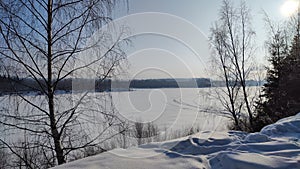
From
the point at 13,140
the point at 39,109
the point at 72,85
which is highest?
the point at 72,85

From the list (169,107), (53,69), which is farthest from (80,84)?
(169,107)

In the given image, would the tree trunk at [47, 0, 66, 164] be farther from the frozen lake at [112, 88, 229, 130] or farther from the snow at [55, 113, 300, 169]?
the snow at [55, 113, 300, 169]

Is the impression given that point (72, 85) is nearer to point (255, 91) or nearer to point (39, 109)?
point (39, 109)

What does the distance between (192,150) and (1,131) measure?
3019mm

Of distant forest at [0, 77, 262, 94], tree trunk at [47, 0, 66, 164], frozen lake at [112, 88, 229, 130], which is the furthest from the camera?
frozen lake at [112, 88, 229, 130]

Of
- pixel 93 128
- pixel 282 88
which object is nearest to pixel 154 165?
pixel 93 128

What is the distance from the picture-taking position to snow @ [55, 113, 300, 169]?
1.87m

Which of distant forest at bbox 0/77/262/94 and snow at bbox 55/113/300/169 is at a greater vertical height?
distant forest at bbox 0/77/262/94

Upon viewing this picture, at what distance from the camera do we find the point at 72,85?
3.84m

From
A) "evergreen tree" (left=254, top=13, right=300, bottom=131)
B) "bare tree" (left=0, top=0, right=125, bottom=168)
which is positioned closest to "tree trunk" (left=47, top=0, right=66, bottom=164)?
"bare tree" (left=0, top=0, right=125, bottom=168)

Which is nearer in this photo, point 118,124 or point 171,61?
point 171,61

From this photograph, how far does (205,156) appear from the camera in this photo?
2186 mm

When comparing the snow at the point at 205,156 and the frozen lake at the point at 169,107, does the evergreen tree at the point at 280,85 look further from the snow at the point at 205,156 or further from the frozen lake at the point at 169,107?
the snow at the point at 205,156

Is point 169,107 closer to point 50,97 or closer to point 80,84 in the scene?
point 80,84
